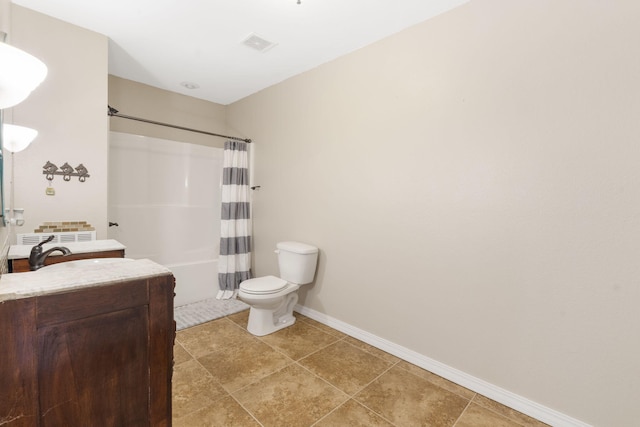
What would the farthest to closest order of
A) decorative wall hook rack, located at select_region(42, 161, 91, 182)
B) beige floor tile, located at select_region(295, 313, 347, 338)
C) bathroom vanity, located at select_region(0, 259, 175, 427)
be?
beige floor tile, located at select_region(295, 313, 347, 338) < decorative wall hook rack, located at select_region(42, 161, 91, 182) < bathroom vanity, located at select_region(0, 259, 175, 427)

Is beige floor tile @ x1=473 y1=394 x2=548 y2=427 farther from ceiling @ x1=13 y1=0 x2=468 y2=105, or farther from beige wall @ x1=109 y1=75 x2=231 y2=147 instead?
beige wall @ x1=109 y1=75 x2=231 y2=147

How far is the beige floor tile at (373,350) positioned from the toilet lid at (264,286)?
2.40 ft

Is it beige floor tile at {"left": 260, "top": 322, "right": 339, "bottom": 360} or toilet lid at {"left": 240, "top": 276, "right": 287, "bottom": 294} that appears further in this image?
toilet lid at {"left": 240, "top": 276, "right": 287, "bottom": 294}

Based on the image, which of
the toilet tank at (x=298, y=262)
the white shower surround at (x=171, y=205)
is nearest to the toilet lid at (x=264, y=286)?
the toilet tank at (x=298, y=262)

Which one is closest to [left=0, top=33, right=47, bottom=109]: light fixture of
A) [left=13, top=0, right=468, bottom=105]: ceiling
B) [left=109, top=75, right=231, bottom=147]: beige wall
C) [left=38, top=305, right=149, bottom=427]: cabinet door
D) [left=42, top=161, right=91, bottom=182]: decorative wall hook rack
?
[left=38, top=305, right=149, bottom=427]: cabinet door

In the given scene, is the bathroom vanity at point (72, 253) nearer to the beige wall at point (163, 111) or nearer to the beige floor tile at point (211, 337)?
the beige floor tile at point (211, 337)

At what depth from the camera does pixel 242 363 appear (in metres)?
2.02

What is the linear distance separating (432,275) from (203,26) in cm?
245

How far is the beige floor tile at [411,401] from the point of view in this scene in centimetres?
156

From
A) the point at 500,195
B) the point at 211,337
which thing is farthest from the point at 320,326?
the point at 500,195

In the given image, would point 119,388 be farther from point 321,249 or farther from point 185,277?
point 185,277

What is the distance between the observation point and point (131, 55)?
8.30 ft

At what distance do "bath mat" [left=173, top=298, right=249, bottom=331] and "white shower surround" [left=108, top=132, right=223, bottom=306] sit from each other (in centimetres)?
14

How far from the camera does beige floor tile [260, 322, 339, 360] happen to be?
7.22 ft
